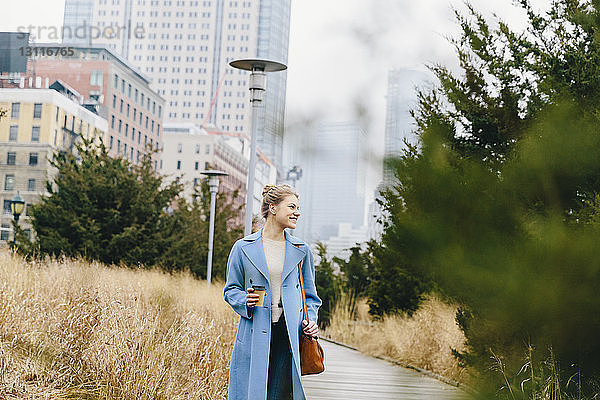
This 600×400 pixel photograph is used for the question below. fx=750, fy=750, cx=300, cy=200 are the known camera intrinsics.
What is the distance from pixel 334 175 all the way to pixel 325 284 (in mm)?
18075

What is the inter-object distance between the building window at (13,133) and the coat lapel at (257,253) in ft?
235

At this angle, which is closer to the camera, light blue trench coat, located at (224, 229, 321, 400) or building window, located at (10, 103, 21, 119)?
light blue trench coat, located at (224, 229, 321, 400)

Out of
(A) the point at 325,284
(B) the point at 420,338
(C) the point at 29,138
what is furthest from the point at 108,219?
(C) the point at 29,138

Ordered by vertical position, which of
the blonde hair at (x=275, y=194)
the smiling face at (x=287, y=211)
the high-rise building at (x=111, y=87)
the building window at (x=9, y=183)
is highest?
the high-rise building at (x=111, y=87)

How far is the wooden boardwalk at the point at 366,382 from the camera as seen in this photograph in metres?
2.45

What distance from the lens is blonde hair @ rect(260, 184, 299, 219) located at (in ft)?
11.6

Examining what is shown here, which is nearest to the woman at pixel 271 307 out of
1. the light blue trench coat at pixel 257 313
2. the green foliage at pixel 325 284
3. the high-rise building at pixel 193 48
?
the light blue trench coat at pixel 257 313

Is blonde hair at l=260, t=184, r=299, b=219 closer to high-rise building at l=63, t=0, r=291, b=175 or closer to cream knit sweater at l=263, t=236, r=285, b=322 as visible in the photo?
cream knit sweater at l=263, t=236, r=285, b=322

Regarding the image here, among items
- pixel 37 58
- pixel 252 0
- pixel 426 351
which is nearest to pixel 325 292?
pixel 426 351

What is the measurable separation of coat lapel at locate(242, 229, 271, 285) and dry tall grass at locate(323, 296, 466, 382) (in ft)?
8.83

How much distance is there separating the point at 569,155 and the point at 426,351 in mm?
5890

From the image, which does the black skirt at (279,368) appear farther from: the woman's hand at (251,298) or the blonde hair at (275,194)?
the blonde hair at (275,194)

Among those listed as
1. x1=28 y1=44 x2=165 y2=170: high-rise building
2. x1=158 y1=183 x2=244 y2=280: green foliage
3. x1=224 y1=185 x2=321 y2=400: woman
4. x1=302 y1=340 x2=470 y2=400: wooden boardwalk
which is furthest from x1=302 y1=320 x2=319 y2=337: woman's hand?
x1=28 y1=44 x2=165 y2=170: high-rise building

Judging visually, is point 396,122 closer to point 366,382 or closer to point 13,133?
point 366,382
